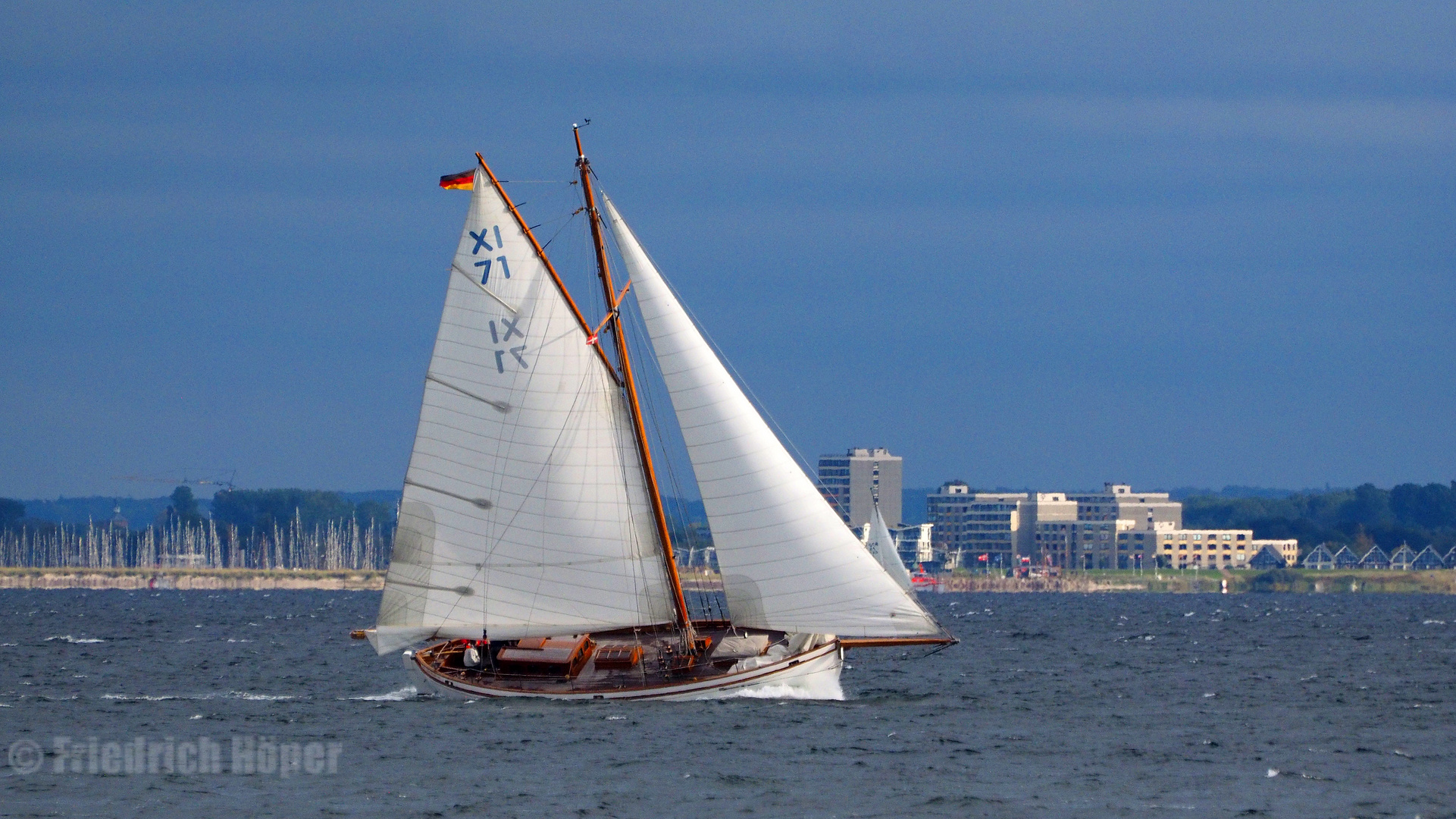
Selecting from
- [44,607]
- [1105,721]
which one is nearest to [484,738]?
[1105,721]

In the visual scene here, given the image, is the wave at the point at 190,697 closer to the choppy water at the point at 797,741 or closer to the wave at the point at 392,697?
the choppy water at the point at 797,741

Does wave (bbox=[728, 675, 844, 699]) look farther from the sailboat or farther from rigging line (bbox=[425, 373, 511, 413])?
rigging line (bbox=[425, 373, 511, 413])

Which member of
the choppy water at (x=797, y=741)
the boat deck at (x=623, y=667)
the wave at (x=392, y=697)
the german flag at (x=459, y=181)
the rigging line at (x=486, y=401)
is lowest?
the choppy water at (x=797, y=741)

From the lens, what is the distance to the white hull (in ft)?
168

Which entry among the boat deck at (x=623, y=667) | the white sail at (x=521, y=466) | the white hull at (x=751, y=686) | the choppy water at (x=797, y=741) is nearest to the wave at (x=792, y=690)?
the white hull at (x=751, y=686)

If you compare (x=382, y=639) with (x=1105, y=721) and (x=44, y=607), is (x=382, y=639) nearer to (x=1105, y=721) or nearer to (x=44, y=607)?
(x=1105, y=721)

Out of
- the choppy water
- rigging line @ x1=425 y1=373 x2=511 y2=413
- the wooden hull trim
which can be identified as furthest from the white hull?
rigging line @ x1=425 y1=373 x2=511 y2=413

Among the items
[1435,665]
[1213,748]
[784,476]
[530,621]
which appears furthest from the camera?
[1435,665]

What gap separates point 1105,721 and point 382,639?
65.6ft

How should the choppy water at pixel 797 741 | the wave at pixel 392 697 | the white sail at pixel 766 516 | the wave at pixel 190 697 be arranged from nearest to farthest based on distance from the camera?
1. the choppy water at pixel 797 741
2. the white sail at pixel 766 516
3. the wave at pixel 392 697
4. the wave at pixel 190 697

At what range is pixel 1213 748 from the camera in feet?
153

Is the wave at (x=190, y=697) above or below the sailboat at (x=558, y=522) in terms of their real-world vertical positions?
below

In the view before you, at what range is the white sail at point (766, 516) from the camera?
4969 cm

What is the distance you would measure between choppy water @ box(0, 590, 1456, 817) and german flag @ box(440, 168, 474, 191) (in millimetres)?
14309
